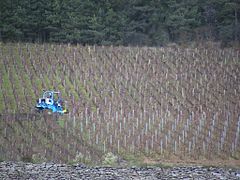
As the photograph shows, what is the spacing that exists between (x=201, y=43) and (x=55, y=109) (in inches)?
805

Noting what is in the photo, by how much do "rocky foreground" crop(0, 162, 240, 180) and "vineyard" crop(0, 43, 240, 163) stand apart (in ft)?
9.09

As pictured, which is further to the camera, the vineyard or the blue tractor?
the blue tractor

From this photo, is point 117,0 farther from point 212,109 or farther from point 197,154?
point 197,154

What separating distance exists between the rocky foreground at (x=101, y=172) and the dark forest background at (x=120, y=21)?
27104mm

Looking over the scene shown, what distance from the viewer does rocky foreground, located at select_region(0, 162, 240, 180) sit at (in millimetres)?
12000

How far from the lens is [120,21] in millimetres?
43062

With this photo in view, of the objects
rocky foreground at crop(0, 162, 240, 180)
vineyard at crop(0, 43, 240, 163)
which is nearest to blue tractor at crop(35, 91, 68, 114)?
vineyard at crop(0, 43, 240, 163)

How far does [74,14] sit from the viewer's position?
41.7 metres

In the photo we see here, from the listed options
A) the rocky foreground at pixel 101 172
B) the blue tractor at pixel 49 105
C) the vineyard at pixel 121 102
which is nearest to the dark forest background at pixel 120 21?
the vineyard at pixel 121 102

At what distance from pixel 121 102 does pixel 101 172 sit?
12.4 meters

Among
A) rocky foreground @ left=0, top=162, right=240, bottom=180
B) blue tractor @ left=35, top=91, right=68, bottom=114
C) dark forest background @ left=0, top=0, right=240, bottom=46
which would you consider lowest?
rocky foreground @ left=0, top=162, right=240, bottom=180

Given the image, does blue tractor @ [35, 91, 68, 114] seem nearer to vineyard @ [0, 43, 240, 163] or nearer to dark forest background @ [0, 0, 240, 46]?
vineyard @ [0, 43, 240, 163]

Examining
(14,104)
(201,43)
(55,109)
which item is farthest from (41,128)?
(201,43)

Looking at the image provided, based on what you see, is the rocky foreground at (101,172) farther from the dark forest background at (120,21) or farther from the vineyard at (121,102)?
the dark forest background at (120,21)
